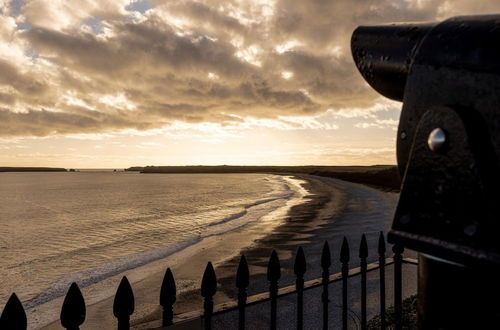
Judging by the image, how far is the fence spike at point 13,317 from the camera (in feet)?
4.74

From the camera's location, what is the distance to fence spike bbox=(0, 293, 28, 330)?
→ 144 centimetres

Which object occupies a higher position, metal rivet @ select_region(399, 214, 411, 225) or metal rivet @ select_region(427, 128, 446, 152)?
metal rivet @ select_region(427, 128, 446, 152)

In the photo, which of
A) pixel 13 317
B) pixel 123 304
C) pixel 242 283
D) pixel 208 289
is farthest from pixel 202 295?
pixel 13 317

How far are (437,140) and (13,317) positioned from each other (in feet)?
5.71

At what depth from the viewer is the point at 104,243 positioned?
18281mm

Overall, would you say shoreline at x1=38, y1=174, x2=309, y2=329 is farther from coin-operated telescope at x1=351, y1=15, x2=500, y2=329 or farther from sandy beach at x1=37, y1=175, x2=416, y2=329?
coin-operated telescope at x1=351, y1=15, x2=500, y2=329

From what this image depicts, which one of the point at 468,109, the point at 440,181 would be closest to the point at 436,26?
the point at 468,109

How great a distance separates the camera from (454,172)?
32.4 inches

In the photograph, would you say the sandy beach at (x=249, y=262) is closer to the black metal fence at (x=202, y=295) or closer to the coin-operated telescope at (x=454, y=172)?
the black metal fence at (x=202, y=295)

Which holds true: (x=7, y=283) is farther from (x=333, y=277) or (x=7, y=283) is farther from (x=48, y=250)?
(x=333, y=277)

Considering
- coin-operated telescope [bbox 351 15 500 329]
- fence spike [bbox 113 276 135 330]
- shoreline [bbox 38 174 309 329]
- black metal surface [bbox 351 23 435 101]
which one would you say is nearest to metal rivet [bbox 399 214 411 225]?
coin-operated telescope [bbox 351 15 500 329]

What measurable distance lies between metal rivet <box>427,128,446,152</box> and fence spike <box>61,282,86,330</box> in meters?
1.69

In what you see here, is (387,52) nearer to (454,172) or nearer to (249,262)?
(454,172)

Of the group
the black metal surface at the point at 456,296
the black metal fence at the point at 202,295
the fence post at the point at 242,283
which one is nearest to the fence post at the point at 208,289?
the black metal fence at the point at 202,295
